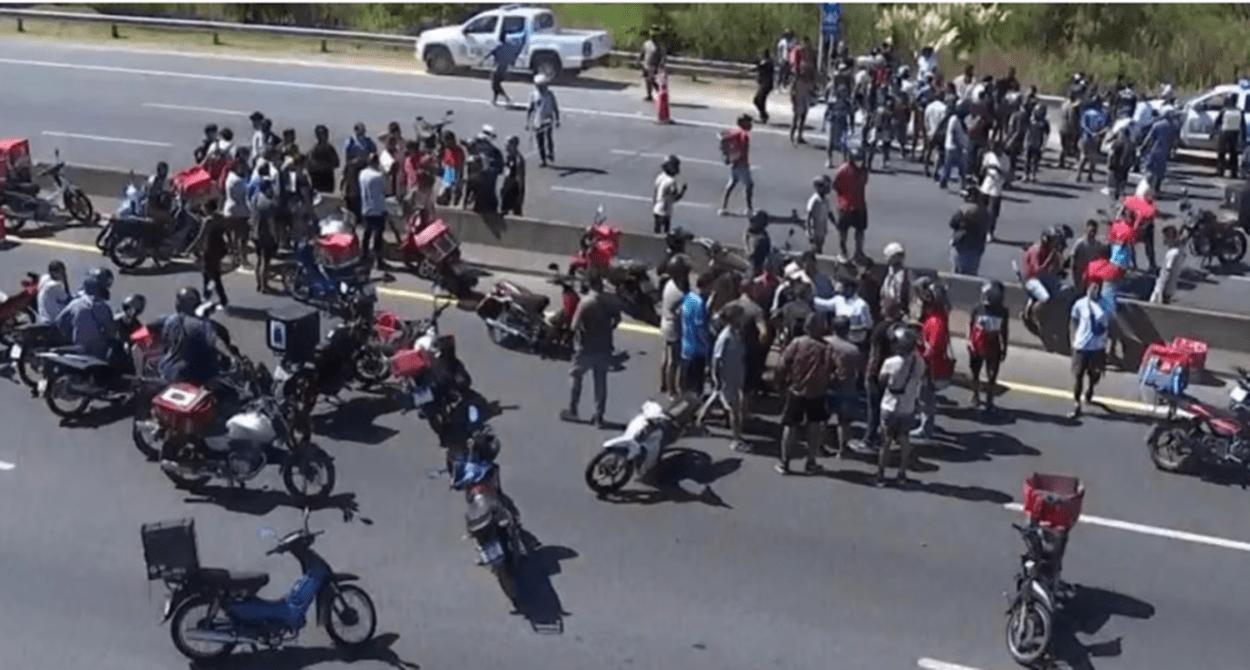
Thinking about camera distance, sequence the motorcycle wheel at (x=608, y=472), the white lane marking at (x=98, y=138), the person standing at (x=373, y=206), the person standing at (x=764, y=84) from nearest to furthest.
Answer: the motorcycle wheel at (x=608, y=472)
the person standing at (x=373, y=206)
the white lane marking at (x=98, y=138)
the person standing at (x=764, y=84)

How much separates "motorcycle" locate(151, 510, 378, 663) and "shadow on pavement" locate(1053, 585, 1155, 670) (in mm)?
5609

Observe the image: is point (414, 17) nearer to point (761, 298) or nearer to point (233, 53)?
point (233, 53)

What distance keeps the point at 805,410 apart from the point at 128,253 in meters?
11.0

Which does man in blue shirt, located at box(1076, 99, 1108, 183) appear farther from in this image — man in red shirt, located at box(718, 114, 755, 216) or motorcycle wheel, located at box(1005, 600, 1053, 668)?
motorcycle wheel, located at box(1005, 600, 1053, 668)

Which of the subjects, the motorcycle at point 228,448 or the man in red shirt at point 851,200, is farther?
the man in red shirt at point 851,200

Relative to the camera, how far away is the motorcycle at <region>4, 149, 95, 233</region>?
25.3 metres

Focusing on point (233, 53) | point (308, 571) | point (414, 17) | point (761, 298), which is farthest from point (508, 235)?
point (414, 17)

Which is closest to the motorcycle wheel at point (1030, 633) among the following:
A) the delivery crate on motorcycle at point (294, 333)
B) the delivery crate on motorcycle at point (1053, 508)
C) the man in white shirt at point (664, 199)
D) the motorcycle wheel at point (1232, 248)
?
the delivery crate on motorcycle at point (1053, 508)

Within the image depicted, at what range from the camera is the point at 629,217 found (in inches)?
1056

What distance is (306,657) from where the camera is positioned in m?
13.8

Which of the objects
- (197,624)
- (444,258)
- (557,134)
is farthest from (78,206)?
(197,624)

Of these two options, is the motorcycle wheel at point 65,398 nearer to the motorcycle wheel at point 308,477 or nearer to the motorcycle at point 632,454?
the motorcycle wheel at point 308,477

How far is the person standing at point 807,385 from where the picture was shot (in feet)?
54.6

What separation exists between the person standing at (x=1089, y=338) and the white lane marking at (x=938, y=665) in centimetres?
578
